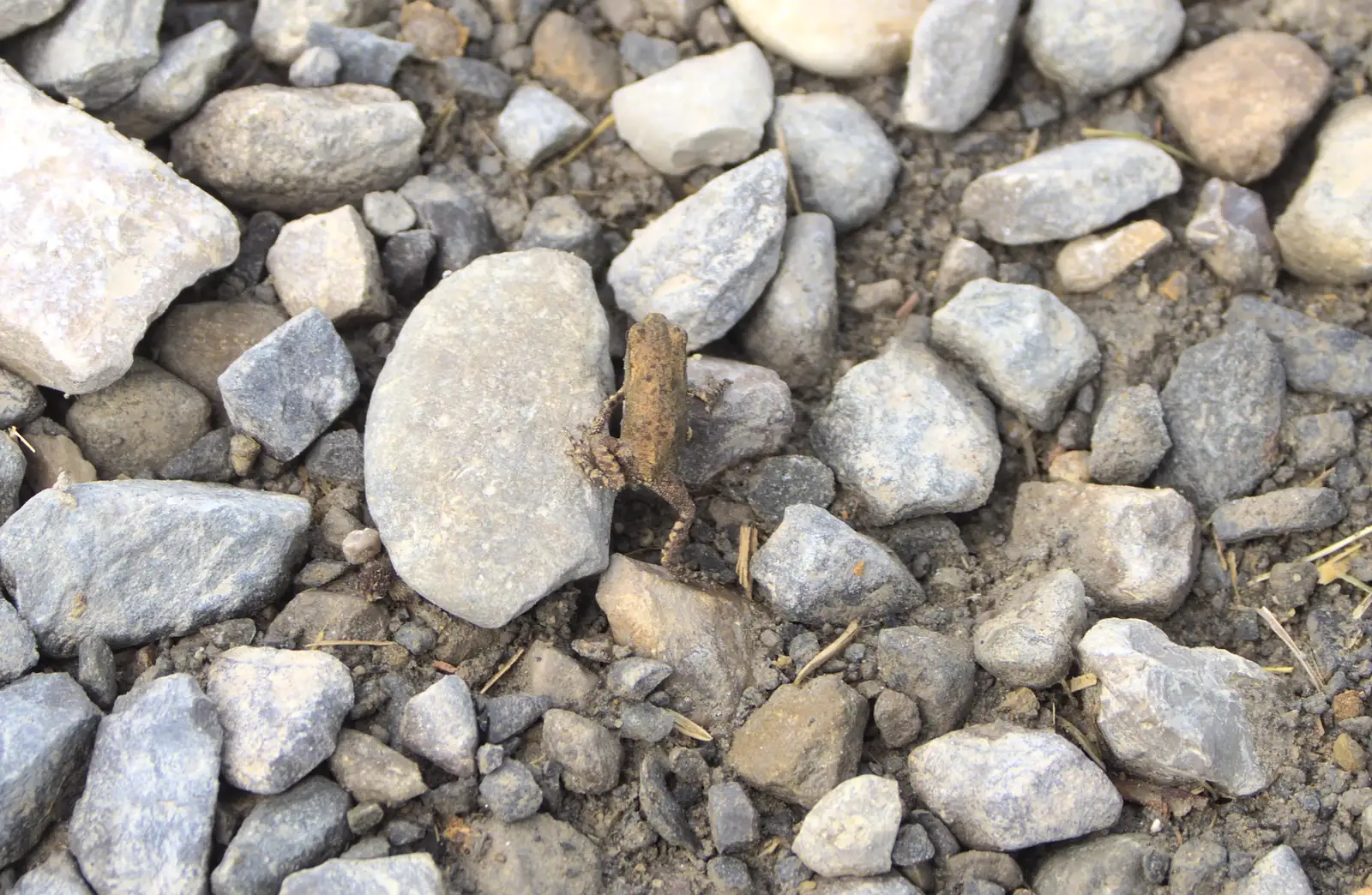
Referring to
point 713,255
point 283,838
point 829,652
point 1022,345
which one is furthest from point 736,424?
point 283,838

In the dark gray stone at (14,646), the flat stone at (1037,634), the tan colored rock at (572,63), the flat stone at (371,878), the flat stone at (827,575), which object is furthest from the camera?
the tan colored rock at (572,63)

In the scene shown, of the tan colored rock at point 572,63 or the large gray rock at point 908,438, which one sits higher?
the tan colored rock at point 572,63

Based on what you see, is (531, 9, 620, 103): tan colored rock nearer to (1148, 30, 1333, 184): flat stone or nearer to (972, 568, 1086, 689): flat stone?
(1148, 30, 1333, 184): flat stone

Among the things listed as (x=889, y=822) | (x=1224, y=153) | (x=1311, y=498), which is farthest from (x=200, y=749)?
(x=1224, y=153)

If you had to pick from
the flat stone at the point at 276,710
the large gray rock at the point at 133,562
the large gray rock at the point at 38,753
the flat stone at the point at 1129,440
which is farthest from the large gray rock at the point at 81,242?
the flat stone at the point at 1129,440

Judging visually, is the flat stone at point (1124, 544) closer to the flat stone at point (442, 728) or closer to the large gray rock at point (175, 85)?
the flat stone at point (442, 728)

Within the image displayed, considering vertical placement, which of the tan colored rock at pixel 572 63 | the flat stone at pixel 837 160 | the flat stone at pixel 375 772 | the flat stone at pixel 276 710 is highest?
the tan colored rock at pixel 572 63
